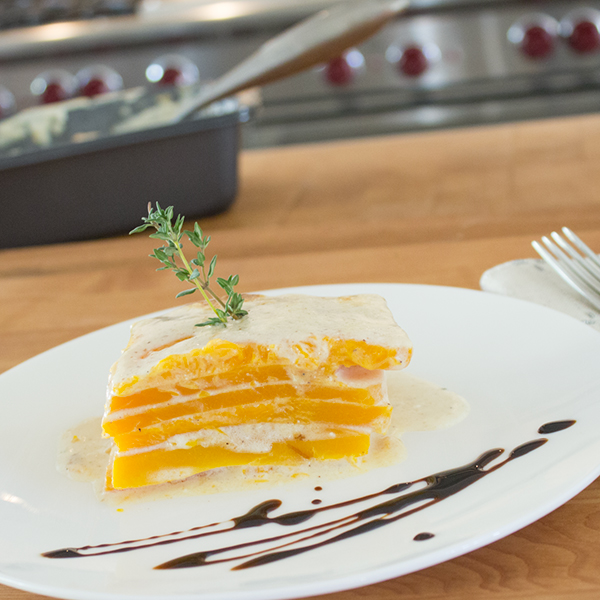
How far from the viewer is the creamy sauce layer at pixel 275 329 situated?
658 millimetres

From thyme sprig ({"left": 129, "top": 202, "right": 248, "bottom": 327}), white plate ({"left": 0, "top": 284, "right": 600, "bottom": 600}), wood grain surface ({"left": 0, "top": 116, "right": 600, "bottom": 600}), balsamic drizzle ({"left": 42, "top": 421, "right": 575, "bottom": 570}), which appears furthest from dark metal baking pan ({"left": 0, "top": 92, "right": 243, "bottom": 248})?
balsamic drizzle ({"left": 42, "top": 421, "right": 575, "bottom": 570})

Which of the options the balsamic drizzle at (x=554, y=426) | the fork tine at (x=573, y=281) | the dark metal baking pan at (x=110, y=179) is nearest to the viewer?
the balsamic drizzle at (x=554, y=426)

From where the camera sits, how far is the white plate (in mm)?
473

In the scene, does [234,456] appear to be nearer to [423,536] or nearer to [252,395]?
[252,395]

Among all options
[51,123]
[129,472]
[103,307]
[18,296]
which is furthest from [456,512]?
[51,123]

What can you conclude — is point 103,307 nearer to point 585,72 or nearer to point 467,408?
point 467,408

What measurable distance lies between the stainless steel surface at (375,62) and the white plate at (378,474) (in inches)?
83.4

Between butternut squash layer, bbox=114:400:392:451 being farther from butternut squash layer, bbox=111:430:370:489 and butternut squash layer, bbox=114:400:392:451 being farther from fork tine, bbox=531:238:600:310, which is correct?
fork tine, bbox=531:238:600:310

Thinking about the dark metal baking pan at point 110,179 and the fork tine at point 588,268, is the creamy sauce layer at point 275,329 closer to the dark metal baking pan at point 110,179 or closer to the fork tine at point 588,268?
the fork tine at point 588,268

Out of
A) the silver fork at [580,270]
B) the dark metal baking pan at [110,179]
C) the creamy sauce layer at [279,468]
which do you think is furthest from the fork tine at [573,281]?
the dark metal baking pan at [110,179]

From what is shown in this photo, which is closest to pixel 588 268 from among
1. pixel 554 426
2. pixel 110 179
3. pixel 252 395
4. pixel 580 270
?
pixel 580 270

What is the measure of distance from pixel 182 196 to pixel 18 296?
16.3 inches

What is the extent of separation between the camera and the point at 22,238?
148 centimetres

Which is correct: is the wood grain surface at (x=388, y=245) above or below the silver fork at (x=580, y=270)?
above
